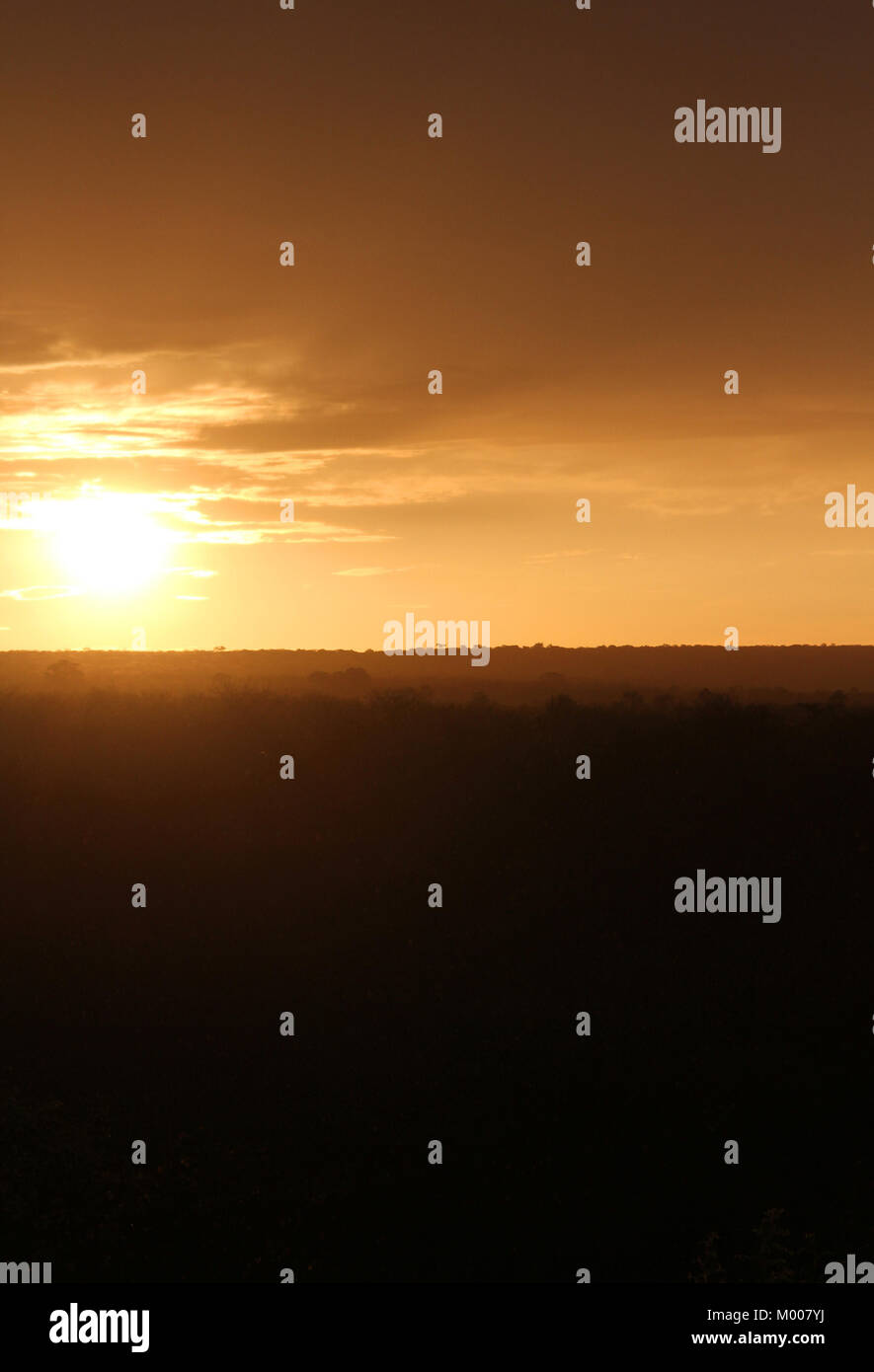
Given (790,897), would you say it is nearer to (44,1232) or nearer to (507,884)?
(507,884)

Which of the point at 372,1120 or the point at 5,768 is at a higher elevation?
the point at 5,768

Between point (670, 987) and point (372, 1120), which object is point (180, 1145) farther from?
point (670, 987)

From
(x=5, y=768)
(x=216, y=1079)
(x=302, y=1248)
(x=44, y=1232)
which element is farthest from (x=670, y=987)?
(x=5, y=768)

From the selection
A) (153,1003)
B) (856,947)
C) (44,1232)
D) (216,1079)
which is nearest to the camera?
(44,1232)

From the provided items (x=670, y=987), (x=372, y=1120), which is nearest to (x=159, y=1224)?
(x=372, y=1120)

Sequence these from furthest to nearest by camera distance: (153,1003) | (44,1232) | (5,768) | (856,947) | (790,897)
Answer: (5,768) → (790,897) → (856,947) → (153,1003) → (44,1232)

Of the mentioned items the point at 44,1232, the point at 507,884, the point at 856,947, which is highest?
the point at 507,884

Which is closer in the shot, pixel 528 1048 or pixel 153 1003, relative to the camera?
pixel 528 1048
